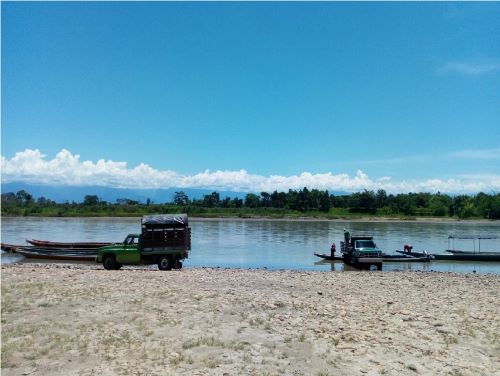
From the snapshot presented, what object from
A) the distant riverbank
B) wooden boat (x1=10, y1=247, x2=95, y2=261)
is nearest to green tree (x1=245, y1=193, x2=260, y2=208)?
the distant riverbank

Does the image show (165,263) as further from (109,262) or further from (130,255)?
(109,262)

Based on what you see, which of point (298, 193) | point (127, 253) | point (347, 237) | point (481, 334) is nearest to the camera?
point (481, 334)

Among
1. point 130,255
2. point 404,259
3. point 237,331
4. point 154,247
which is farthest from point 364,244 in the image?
point 237,331

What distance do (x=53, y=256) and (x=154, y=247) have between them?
16.2m

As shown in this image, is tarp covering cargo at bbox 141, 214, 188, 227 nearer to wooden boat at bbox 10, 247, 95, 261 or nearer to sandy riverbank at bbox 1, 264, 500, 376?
sandy riverbank at bbox 1, 264, 500, 376

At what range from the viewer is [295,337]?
11484mm

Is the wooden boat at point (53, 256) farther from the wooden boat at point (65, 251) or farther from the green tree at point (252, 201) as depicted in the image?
the green tree at point (252, 201)

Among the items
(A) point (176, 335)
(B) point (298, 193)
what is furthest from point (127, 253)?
(B) point (298, 193)

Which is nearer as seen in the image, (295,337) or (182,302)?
(295,337)

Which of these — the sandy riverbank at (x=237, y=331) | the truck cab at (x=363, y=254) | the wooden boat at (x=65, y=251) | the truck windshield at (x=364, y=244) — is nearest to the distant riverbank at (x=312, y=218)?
the wooden boat at (x=65, y=251)

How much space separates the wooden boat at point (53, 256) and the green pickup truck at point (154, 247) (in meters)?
11.1

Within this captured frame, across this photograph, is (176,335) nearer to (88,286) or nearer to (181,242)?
(88,286)

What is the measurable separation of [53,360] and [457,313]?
12.0 meters

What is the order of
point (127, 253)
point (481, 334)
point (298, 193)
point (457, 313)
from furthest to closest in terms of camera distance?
point (298, 193), point (127, 253), point (457, 313), point (481, 334)
